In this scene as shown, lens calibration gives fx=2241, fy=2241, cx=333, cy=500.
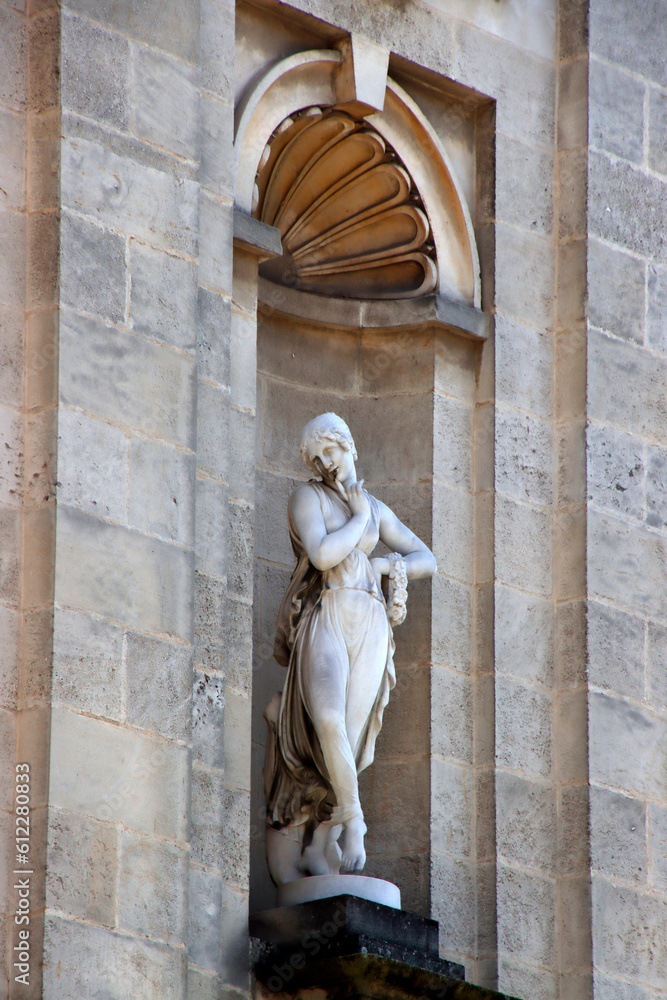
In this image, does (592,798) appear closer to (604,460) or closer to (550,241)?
(604,460)

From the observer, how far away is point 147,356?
338 inches

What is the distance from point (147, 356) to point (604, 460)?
8.47 ft

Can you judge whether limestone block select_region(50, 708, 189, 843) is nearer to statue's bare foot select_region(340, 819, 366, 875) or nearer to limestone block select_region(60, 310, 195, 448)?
statue's bare foot select_region(340, 819, 366, 875)

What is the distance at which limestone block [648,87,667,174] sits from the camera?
10891 millimetres

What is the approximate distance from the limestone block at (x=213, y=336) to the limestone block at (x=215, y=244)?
0.20 feet

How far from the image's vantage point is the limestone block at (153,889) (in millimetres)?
7898

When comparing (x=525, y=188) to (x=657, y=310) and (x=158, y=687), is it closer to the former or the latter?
(x=657, y=310)

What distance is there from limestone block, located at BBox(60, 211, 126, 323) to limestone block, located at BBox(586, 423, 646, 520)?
8.66 ft

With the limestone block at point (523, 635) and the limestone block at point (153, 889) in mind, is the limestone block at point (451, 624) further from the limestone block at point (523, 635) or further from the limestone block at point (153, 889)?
the limestone block at point (153, 889)

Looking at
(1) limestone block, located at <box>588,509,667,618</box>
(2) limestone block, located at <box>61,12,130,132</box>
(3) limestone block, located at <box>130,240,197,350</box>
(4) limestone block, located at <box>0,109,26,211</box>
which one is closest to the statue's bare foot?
(1) limestone block, located at <box>588,509,667,618</box>

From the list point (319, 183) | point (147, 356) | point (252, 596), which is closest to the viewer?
point (147, 356)

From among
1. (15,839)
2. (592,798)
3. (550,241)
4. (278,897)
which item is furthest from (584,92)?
(15,839)

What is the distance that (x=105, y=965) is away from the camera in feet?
25.4

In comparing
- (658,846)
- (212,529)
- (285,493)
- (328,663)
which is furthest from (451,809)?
(212,529)
